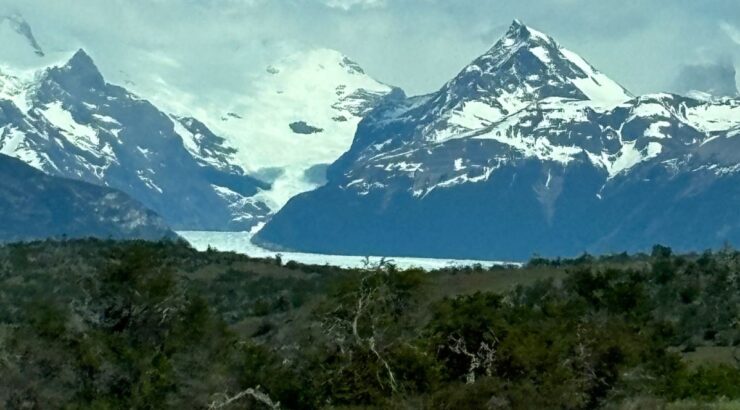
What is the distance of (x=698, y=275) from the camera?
346 ft

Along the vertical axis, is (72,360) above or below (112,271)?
below

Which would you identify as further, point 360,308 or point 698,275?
point 698,275

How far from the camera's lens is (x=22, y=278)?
130 metres

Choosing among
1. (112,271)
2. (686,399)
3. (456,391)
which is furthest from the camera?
(112,271)

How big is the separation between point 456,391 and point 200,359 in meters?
21.8

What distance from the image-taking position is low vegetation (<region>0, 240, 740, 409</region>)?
39.4m

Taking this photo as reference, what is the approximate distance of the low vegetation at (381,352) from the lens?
1550 inches

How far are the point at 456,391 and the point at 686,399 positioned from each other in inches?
468

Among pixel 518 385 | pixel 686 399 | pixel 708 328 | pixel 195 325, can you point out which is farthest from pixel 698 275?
pixel 518 385

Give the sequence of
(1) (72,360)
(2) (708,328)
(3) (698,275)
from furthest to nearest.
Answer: (3) (698,275)
(2) (708,328)
(1) (72,360)

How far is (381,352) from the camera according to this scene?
130 feet

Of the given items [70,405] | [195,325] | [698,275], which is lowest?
[70,405]

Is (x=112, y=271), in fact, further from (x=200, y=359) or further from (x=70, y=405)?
(x=70, y=405)

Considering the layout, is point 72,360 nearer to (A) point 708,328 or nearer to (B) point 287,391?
(B) point 287,391
